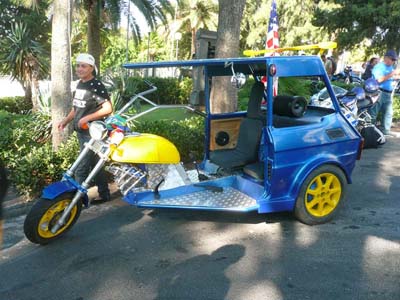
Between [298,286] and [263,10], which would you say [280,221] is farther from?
[263,10]

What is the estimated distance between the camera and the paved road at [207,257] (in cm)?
319

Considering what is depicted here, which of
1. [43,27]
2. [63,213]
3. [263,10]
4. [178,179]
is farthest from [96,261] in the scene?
[263,10]

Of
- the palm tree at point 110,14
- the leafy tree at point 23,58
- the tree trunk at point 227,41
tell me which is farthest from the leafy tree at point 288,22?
the tree trunk at point 227,41

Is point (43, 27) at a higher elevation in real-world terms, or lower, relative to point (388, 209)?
higher

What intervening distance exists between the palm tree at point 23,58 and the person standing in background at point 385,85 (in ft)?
26.8

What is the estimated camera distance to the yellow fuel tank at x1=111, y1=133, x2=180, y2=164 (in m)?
3.85

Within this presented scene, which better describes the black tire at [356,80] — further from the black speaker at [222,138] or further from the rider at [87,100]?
the rider at [87,100]

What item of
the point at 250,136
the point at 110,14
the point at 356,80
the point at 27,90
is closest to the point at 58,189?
the point at 250,136

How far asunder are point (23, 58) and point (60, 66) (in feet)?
19.8

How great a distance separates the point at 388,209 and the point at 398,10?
12371mm

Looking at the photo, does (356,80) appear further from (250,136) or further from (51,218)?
(51,218)

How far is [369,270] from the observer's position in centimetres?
349

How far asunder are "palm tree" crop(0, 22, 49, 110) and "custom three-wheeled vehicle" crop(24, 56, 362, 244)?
7328mm

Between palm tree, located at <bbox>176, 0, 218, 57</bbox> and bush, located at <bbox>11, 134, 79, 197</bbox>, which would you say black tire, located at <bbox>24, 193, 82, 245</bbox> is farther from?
palm tree, located at <bbox>176, 0, 218, 57</bbox>
